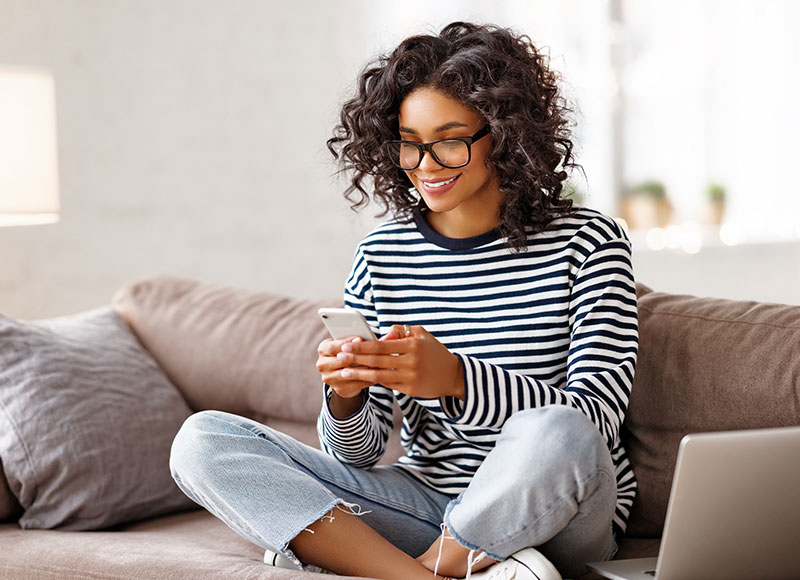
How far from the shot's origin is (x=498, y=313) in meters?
1.53

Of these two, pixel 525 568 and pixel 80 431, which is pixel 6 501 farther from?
pixel 525 568

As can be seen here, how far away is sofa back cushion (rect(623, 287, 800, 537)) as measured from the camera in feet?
4.93

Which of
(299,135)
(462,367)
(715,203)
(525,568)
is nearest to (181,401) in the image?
(462,367)

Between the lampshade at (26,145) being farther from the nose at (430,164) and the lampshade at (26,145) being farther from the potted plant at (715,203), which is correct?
the potted plant at (715,203)

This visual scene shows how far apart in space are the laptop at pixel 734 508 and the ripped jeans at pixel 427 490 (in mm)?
144

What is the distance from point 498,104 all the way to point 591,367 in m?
0.42

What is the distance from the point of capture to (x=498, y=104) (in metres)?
1.44

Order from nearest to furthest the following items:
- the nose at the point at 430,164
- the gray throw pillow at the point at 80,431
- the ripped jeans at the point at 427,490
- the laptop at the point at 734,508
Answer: the laptop at the point at 734,508
the ripped jeans at the point at 427,490
the nose at the point at 430,164
the gray throw pillow at the point at 80,431

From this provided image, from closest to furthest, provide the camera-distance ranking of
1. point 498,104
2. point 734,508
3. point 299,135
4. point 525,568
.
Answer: point 734,508, point 525,568, point 498,104, point 299,135

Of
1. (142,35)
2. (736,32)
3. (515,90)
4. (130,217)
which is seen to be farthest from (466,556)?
(736,32)

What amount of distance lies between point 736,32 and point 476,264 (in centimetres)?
312

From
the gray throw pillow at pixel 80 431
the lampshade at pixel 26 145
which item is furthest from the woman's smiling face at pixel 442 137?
the lampshade at pixel 26 145

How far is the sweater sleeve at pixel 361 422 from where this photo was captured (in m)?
1.49

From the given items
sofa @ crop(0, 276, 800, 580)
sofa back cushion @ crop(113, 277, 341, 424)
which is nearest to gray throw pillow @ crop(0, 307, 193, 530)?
sofa @ crop(0, 276, 800, 580)
